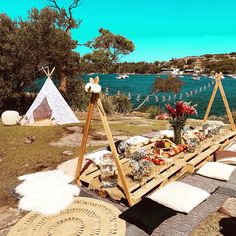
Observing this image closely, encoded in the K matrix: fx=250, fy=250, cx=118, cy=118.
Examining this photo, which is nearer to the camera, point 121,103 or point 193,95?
point 121,103

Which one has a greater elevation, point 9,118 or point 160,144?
point 9,118

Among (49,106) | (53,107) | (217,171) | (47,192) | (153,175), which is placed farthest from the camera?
(49,106)

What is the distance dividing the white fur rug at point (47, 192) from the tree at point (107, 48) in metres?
19.6

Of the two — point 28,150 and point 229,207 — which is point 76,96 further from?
point 229,207

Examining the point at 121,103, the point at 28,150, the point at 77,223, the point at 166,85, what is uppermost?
the point at 166,85

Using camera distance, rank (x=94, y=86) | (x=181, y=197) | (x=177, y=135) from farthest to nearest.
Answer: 1. (x=177, y=135)
2. (x=181, y=197)
3. (x=94, y=86)

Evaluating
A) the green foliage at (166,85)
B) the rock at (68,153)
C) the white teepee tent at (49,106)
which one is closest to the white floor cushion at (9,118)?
the white teepee tent at (49,106)

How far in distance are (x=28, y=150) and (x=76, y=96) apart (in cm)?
A: 1260

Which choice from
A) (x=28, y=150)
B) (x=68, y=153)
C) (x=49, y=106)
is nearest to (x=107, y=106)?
(x=49, y=106)

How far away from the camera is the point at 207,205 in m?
5.38

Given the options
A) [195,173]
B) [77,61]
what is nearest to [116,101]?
[77,61]

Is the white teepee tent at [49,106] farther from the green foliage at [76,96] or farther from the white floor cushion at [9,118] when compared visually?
the green foliage at [76,96]

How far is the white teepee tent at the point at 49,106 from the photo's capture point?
47.0 ft

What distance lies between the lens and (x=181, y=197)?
17.3ft
